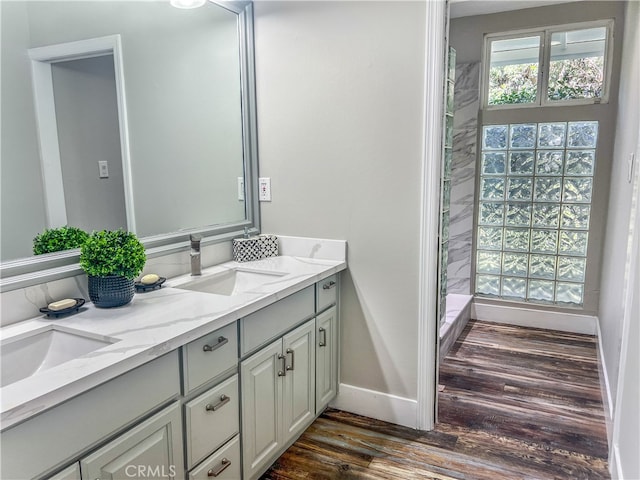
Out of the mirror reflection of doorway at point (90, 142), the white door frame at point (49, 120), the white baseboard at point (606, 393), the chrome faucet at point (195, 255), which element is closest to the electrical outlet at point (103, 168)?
the mirror reflection of doorway at point (90, 142)

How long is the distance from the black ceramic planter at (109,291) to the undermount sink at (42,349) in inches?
7.0

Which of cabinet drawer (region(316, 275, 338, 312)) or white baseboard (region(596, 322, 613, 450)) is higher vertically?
cabinet drawer (region(316, 275, 338, 312))

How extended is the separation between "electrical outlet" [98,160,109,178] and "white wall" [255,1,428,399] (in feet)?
2.79

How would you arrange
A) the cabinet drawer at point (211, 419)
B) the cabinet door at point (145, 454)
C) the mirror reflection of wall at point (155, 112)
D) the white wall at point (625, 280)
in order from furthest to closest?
the white wall at point (625, 280)
the mirror reflection of wall at point (155, 112)
the cabinet drawer at point (211, 419)
the cabinet door at point (145, 454)

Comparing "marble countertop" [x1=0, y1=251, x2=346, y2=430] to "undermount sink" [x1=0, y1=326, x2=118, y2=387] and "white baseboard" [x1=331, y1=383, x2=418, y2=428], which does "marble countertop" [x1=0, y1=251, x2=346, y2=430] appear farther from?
"white baseboard" [x1=331, y1=383, x2=418, y2=428]

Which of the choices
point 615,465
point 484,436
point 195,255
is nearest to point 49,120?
point 195,255

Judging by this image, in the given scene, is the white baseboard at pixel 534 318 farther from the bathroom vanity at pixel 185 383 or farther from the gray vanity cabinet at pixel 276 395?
the gray vanity cabinet at pixel 276 395

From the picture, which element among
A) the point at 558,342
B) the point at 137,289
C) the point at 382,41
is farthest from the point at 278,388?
the point at 558,342

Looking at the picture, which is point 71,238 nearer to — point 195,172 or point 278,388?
point 195,172

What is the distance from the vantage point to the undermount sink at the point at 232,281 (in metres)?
2.02

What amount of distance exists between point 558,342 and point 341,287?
6.84 feet

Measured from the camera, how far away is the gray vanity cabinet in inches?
67.2

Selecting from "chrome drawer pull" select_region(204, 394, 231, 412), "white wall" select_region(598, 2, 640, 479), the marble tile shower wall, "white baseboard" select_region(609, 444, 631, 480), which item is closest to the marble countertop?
"chrome drawer pull" select_region(204, 394, 231, 412)

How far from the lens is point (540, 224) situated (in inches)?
147
